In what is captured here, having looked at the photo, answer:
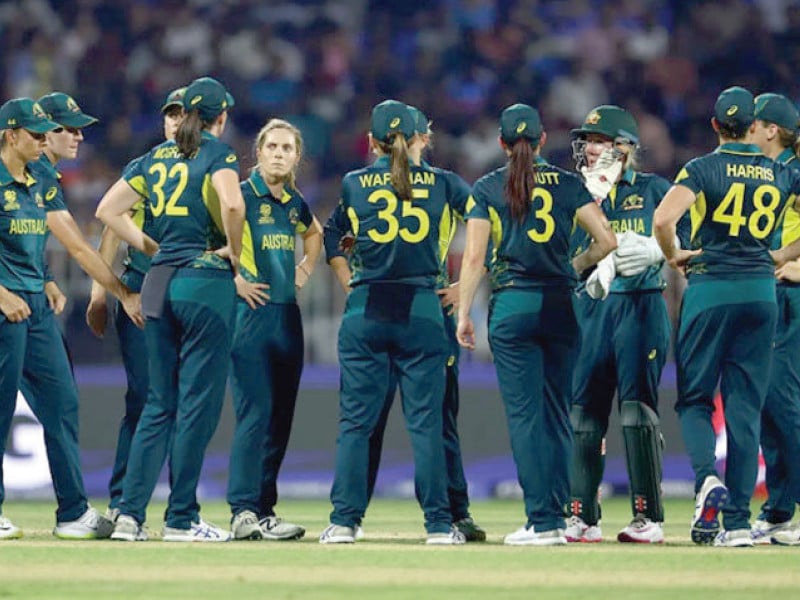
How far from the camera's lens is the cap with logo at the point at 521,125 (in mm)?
9906

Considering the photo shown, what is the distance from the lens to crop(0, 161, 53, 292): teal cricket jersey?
10.1 m

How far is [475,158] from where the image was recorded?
1923 cm

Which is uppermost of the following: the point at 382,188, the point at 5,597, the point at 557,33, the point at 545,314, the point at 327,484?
the point at 557,33

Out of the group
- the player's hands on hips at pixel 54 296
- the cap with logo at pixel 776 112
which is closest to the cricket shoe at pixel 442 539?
the player's hands on hips at pixel 54 296

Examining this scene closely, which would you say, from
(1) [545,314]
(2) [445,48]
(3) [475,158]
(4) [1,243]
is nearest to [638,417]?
(1) [545,314]

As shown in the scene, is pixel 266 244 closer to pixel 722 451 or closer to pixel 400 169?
pixel 400 169

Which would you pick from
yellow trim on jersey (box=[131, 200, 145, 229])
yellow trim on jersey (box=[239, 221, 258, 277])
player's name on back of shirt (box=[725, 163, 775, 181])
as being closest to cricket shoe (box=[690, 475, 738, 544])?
player's name on back of shirt (box=[725, 163, 775, 181])

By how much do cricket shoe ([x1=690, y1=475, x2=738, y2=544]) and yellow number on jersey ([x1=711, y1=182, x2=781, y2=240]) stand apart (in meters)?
1.38

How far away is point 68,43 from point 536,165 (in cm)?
1161

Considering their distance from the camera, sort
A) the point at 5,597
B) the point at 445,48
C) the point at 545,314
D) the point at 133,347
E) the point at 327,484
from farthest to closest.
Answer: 1. the point at 445,48
2. the point at 327,484
3. the point at 133,347
4. the point at 545,314
5. the point at 5,597

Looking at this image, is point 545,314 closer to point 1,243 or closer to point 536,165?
point 536,165

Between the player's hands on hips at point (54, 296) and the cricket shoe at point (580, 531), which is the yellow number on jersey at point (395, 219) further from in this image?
the player's hands on hips at point (54, 296)

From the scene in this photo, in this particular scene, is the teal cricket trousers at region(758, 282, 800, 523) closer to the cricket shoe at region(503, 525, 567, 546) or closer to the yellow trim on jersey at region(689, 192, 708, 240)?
the yellow trim on jersey at region(689, 192, 708, 240)

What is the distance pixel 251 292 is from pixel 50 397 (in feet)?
4.22
